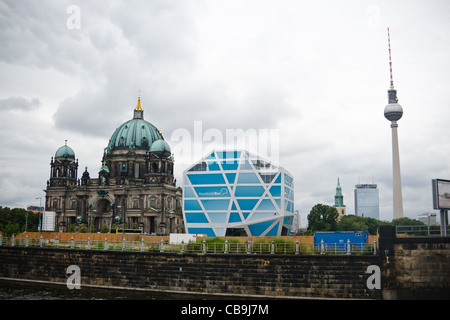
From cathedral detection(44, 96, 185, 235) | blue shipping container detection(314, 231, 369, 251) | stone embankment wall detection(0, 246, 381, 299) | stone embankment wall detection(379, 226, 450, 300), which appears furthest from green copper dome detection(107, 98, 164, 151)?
stone embankment wall detection(379, 226, 450, 300)

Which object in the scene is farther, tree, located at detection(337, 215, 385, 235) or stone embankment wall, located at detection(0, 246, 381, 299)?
tree, located at detection(337, 215, 385, 235)

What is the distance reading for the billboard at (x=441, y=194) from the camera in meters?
43.0

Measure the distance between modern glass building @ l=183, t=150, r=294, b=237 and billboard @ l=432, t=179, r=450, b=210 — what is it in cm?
3465

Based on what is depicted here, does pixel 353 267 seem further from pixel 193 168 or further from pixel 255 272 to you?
pixel 193 168

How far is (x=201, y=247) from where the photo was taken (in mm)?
48750

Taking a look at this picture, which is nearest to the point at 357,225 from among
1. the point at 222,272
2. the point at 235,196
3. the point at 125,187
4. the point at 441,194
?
the point at 125,187

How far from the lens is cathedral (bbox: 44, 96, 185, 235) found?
424 ft

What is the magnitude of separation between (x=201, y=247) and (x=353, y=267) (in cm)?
1520

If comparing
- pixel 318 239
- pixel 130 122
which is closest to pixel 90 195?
pixel 130 122

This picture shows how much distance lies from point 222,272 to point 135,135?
103643 millimetres

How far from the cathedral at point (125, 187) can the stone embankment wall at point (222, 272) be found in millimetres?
74072

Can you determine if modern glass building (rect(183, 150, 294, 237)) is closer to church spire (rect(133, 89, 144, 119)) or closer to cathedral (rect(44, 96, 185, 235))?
cathedral (rect(44, 96, 185, 235))

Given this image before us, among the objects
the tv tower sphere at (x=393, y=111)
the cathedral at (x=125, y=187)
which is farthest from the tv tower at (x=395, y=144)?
the cathedral at (x=125, y=187)
